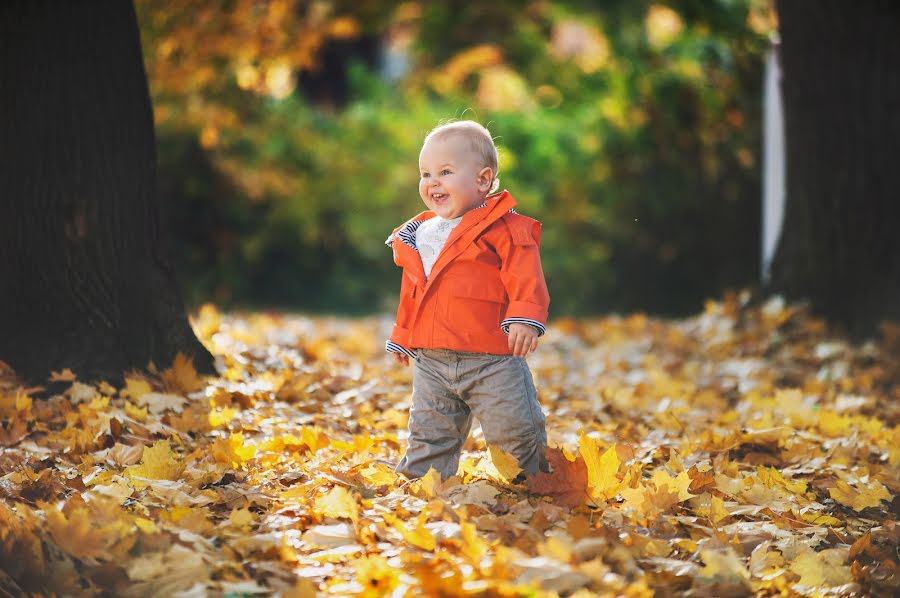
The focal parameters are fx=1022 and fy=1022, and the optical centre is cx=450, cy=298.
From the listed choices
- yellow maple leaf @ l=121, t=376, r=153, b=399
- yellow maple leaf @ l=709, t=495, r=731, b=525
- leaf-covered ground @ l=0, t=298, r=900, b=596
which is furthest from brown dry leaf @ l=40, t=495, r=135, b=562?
yellow maple leaf @ l=709, t=495, r=731, b=525

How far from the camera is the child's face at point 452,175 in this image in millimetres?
3236

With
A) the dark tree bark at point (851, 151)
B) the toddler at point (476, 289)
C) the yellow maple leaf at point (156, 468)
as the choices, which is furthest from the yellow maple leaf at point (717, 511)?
the dark tree bark at point (851, 151)

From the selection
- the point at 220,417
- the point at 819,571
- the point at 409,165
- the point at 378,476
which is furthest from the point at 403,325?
the point at 409,165

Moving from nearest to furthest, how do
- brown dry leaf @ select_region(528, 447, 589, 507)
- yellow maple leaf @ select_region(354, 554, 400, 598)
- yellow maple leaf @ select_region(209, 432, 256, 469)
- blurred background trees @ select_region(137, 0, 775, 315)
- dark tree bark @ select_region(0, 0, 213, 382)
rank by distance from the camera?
yellow maple leaf @ select_region(354, 554, 400, 598), brown dry leaf @ select_region(528, 447, 589, 507), yellow maple leaf @ select_region(209, 432, 256, 469), dark tree bark @ select_region(0, 0, 213, 382), blurred background trees @ select_region(137, 0, 775, 315)

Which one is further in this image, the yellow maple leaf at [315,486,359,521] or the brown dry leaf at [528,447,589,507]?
the brown dry leaf at [528,447,589,507]

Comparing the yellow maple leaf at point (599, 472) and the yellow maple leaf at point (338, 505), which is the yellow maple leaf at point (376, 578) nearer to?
the yellow maple leaf at point (338, 505)

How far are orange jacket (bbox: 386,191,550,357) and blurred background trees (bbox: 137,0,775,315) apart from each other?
5.78 metres

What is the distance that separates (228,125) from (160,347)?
5.78 m

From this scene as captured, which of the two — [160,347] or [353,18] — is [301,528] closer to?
[160,347]

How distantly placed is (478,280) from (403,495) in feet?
2.35

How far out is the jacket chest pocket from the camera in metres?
3.25

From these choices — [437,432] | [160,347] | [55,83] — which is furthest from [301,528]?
[55,83]

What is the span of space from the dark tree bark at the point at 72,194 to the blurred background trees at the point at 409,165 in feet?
13.9

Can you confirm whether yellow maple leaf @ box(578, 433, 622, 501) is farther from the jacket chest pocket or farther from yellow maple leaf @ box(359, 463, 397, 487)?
yellow maple leaf @ box(359, 463, 397, 487)
